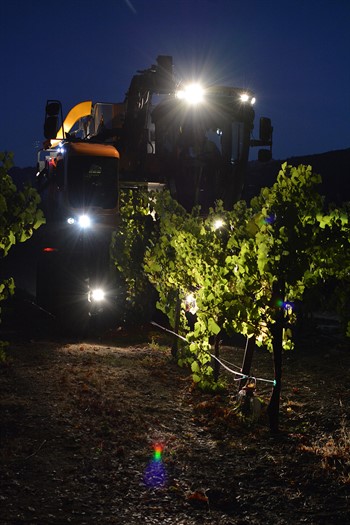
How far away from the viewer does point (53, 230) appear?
15016 mm

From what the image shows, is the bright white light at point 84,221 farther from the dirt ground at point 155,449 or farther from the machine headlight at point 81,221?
the dirt ground at point 155,449

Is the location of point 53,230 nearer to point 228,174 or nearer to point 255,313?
point 228,174

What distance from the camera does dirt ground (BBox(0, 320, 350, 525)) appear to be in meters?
5.41

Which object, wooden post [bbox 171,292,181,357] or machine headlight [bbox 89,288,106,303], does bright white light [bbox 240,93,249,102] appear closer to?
→ machine headlight [bbox 89,288,106,303]

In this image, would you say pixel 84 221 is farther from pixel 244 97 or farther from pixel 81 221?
pixel 244 97

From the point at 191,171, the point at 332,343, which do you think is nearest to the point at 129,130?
the point at 191,171

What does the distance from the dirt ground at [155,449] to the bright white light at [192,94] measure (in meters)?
7.41

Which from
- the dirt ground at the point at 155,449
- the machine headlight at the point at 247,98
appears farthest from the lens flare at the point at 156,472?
the machine headlight at the point at 247,98

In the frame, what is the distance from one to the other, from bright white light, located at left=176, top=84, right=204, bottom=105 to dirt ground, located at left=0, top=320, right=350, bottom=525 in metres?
7.41

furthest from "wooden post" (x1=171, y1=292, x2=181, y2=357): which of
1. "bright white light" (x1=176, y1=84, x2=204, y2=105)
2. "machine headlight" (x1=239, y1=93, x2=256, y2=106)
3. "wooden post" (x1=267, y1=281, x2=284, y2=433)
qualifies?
"machine headlight" (x1=239, y1=93, x2=256, y2=106)

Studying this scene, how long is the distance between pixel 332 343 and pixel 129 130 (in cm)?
777

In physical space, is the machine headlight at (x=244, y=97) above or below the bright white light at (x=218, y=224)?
above

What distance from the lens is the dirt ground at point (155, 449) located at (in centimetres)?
541

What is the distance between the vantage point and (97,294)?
1476 cm
